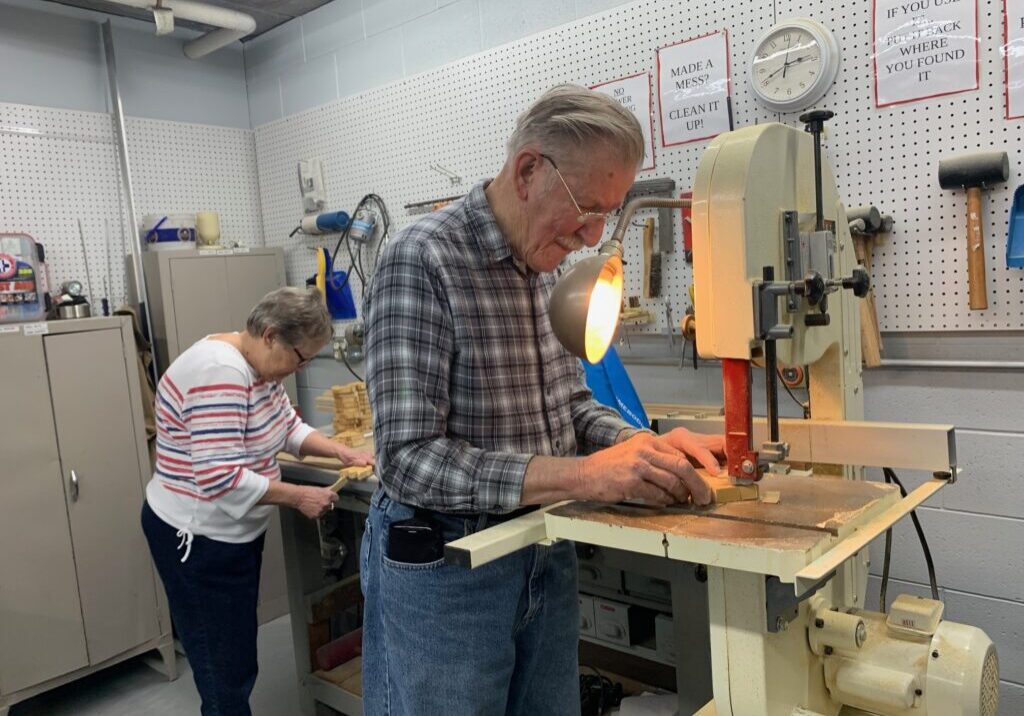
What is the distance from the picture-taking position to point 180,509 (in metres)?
2.20

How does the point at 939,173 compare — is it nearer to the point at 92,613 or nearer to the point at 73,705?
the point at 92,613

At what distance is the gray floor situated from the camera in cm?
295

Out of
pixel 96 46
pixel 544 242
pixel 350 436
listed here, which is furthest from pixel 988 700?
pixel 96 46

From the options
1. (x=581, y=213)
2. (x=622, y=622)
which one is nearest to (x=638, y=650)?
(x=622, y=622)

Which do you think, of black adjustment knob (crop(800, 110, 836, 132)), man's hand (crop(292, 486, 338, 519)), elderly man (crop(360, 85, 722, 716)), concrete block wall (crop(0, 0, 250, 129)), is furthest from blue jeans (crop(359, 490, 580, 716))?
concrete block wall (crop(0, 0, 250, 129))

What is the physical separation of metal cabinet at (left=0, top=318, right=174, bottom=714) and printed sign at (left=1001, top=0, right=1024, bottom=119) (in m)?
3.06

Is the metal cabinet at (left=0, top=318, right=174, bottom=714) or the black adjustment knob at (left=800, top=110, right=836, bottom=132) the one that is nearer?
the black adjustment knob at (left=800, top=110, right=836, bottom=132)

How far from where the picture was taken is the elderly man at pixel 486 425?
3.80ft

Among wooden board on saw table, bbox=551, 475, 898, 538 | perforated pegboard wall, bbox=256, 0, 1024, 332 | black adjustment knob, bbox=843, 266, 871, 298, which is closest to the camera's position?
wooden board on saw table, bbox=551, 475, 898, 538

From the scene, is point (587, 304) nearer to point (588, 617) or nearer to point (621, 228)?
point (621, 228)

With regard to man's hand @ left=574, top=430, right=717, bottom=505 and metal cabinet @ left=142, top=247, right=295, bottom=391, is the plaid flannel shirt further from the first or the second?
metal cabinet @ left=142, top=247, right=295, bottom=391

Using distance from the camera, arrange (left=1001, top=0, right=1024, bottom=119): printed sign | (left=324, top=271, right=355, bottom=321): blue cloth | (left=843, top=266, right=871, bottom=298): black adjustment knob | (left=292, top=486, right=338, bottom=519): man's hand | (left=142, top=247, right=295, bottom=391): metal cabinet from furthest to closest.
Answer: (left=324, top=271, right=355, bottom=321): blue cloth, (left=142, top=247, right=295, bottom=391): metal cabinet, (left=292, top=486, right=338, bottom=519): man's hand, (left=1001, top=0, right=1024, bottom=119): printed sign, (left=843, top=266, right=871, bottom=298): black adjustment knob

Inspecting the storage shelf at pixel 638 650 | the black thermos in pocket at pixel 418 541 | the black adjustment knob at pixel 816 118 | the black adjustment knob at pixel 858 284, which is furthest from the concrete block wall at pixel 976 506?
the black thermos in pocket at pixel 418 541

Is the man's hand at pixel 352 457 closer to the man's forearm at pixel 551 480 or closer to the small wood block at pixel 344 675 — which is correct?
the small wood block at pixel 344 675
